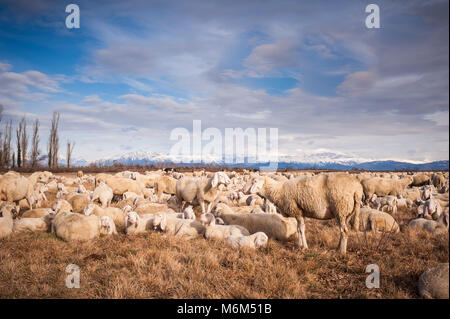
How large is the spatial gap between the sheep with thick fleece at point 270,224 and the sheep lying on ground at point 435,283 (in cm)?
460

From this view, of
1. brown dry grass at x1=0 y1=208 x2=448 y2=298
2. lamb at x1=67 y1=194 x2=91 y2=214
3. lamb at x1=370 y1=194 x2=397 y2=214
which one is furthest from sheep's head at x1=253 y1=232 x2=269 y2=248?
lamb at x1=67 y1=194 x2=91 y2=214

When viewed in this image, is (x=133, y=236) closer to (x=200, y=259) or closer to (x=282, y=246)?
(x=200, y=259)

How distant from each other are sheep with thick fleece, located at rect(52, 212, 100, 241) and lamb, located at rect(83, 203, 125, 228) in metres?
1.16

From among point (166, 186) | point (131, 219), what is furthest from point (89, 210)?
point (166, 186)

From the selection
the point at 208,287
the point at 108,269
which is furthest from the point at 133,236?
the point at 208,287

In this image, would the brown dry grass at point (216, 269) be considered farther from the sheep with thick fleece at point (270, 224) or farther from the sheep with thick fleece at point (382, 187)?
the sheep with thick fleece at point (382, 187)

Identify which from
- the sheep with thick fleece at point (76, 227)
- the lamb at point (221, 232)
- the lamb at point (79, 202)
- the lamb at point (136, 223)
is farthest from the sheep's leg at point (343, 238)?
the lamb at point (79, 202)

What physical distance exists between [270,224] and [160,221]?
374 centimetres

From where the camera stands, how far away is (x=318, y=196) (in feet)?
21.0

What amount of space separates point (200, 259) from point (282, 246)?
2593mm

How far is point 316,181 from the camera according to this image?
21.5 ft

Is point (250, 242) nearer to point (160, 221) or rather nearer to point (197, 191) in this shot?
point (160, 221)

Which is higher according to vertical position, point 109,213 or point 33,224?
point 109,213
